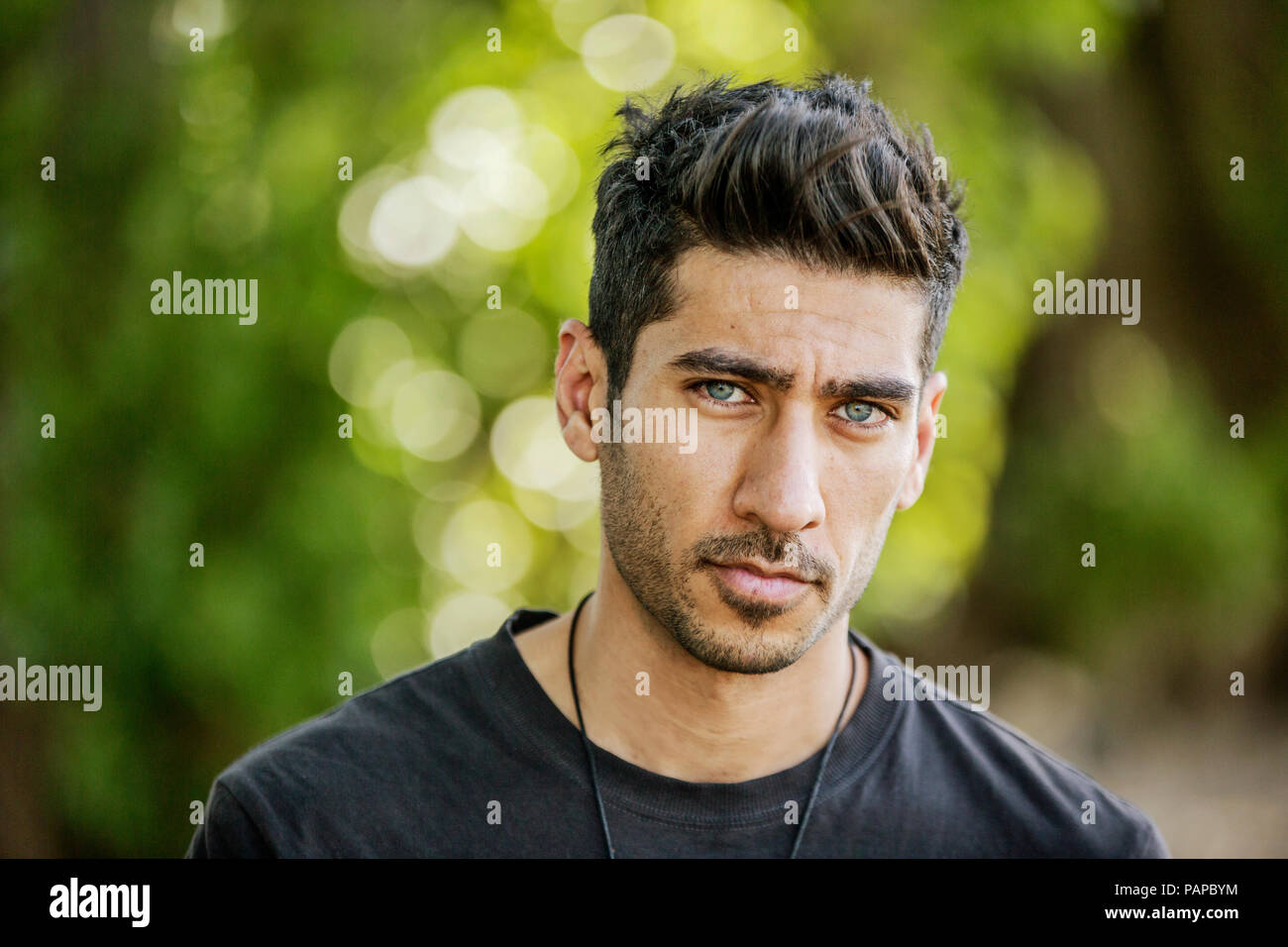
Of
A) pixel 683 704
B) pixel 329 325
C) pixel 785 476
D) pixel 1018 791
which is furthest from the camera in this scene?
pixel 329 325

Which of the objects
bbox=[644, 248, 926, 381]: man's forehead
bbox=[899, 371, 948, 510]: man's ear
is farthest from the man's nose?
bbox=[899, 371, 948, 510]: man's ear

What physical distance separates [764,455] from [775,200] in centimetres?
49

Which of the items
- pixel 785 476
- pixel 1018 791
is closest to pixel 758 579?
pixel 785 476

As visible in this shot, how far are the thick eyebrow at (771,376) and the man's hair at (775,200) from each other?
135 millimetres

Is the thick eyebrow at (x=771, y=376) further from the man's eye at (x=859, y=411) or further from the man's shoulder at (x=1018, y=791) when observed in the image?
the man's shoulder at (x=1018, y=791)

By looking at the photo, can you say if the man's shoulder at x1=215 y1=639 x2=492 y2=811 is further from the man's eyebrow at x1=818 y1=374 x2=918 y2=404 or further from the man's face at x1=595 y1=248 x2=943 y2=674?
the man's eyebrow at x1=818 y1=374 x2=918 y2=404

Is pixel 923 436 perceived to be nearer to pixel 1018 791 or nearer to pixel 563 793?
pixel 1018 791

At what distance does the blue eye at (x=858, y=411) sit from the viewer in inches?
88.0

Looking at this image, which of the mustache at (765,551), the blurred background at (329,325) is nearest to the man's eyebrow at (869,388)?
the mustache at (765,551)

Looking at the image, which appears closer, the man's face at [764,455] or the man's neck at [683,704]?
the man's face at [764,455]

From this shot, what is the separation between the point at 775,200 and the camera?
2227 mm

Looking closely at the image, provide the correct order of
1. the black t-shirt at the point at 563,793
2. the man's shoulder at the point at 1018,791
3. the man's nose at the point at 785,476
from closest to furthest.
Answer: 1. the man's nose at the point at 785,476
2. the black t-shirt at the point at 563,793
3. the man's shoulder at the point at 1018,791

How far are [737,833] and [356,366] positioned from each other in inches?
94.0
